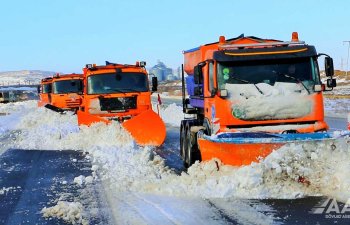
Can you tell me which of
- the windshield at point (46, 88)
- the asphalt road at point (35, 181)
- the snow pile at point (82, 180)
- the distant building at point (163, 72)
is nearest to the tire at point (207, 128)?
the snow pile at point (82, 180)

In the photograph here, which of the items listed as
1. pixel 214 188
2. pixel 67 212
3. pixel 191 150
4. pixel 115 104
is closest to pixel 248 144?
pixel 214 188

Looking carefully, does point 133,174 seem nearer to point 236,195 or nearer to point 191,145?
point 191,145

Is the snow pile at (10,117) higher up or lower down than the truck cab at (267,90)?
lower down

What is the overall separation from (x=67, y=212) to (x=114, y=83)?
939 cm

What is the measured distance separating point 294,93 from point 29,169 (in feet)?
Answer: 18.8

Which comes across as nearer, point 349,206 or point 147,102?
point 349,206

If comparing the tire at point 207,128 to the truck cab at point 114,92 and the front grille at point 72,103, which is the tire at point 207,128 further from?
the front grille at point 72,103

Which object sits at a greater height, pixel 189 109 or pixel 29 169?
pixel 189 109

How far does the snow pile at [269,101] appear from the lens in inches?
356

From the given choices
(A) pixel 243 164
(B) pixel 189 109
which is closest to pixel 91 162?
(B) pixel 189 109

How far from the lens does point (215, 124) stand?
30.3ft

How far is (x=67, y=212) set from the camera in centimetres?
706

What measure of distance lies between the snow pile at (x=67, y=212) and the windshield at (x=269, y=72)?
3.37 meters

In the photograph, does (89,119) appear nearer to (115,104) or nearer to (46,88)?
(115,104)
